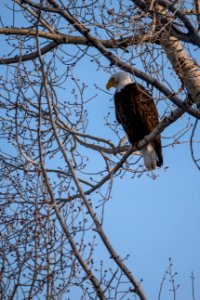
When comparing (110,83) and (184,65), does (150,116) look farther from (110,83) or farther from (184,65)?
(184,65)

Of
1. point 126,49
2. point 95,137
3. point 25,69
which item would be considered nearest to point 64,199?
point 95,137

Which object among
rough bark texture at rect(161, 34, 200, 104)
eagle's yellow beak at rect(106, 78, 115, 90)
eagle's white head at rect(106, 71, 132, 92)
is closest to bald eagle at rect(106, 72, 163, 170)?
eagle's white head at rect(106, 71, 132, 92)

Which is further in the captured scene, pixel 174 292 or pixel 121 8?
pixel 121 8

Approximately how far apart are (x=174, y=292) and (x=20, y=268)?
1.01m

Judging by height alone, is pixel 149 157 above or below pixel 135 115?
below

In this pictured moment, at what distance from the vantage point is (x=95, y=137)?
5801mm

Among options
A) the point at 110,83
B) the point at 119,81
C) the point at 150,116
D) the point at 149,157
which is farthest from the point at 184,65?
the point at 110,83

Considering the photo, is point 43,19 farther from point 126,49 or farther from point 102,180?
point 102,180

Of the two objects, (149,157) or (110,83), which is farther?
(110,83)

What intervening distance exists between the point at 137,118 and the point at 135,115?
48mm

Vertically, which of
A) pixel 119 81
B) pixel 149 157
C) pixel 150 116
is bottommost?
pixel 149 157

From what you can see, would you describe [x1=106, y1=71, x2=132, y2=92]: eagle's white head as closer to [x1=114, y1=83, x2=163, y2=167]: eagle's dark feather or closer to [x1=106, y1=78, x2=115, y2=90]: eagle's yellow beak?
[x1=106, y1=78, x2=115, y2=90]: eagle's yellow beak

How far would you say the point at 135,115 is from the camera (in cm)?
648

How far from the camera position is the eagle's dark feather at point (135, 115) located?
21.1 feet
